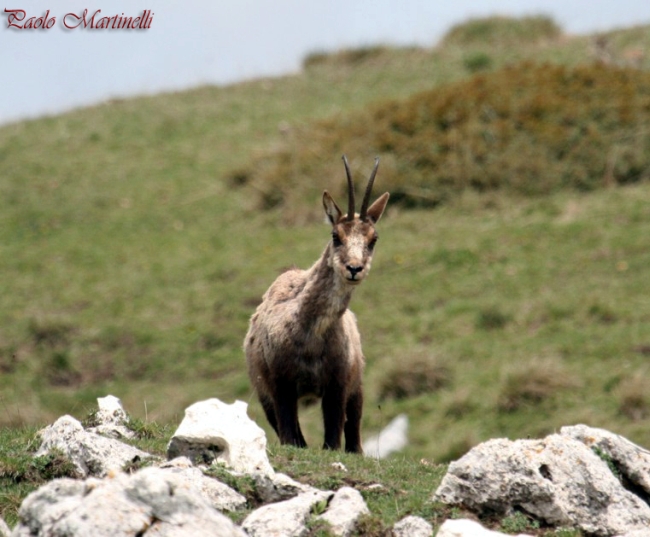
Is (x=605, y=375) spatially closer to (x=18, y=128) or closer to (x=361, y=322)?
(x=361, y=322)

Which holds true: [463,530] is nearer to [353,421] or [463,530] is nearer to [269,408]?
[269,408]

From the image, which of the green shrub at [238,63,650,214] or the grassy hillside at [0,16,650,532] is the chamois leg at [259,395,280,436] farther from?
the green shrub at [238,63,650,214]

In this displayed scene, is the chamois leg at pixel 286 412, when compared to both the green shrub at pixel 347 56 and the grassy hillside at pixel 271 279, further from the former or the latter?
the green shrub at pixel 347 56

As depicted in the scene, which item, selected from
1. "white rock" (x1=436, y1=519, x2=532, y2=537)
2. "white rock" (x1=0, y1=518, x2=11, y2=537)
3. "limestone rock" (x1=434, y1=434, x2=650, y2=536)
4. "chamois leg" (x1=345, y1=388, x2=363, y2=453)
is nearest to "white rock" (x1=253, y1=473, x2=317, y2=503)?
"limestone rock" (x1=434, y1=434, x2=650, y2=536)

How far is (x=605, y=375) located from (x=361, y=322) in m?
5.15

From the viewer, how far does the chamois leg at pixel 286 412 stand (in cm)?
1032

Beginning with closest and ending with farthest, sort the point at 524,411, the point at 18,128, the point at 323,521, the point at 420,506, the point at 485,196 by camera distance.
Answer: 1. the point at 323,521
2. the point at 420,506
3. the point at 524,411
4. the point at 485,196
5. the point at 18,128

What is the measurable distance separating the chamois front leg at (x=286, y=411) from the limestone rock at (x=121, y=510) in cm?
476

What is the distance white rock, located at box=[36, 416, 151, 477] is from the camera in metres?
7.67

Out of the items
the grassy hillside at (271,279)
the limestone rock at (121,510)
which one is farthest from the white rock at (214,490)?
the grassy hillside at (271,279)

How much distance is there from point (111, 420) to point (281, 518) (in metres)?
3.05

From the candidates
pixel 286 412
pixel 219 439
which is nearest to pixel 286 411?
pixel 286 412

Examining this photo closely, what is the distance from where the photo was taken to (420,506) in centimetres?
725

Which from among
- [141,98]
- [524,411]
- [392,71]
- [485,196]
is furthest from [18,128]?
[524,411]
